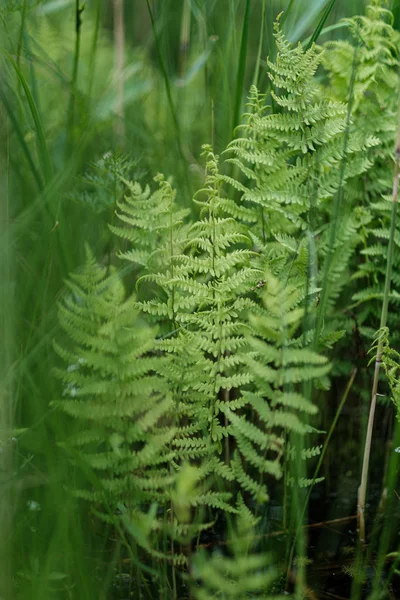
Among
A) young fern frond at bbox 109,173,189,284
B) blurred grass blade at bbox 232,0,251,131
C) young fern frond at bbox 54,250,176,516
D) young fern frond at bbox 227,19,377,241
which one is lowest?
young fern frond at bbox 54,250,176,516

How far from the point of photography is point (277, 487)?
5.49 ft

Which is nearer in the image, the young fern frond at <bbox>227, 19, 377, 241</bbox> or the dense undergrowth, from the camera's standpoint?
the dense undergrowth

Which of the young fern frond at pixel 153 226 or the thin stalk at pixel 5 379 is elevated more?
the young fern frond at pixel 153 226

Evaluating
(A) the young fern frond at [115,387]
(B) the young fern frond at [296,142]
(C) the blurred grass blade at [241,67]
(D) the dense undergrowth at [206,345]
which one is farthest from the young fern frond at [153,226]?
(A) the young fern frond at [115,387]

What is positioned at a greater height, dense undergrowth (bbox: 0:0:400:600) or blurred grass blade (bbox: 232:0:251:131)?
blurred grass blade (bbox: 232:0:251:131)

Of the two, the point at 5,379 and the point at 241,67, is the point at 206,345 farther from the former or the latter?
→ the point at 241,67

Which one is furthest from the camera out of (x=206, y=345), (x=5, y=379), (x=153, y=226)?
(x=153, y=226)

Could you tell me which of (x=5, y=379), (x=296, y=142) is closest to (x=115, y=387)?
(x=5, y=379)

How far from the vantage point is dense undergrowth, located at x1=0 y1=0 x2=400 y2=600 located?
1115 mm

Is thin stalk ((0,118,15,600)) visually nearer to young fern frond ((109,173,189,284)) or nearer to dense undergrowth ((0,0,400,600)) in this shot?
dense undergrowth ((0,0,400,600))

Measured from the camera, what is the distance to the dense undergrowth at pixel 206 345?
1.12m

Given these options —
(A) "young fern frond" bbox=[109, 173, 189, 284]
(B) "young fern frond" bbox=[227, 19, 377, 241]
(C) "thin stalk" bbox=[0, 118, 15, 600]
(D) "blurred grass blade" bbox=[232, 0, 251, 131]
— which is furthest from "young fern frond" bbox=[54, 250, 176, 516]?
(D) "blurred grass blade" bbox=[232, 0, 251, 131]

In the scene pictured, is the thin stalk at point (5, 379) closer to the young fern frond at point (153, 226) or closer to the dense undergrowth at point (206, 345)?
the dense undergrowth at point (206, 345)

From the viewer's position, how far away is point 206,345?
4.42 ft
